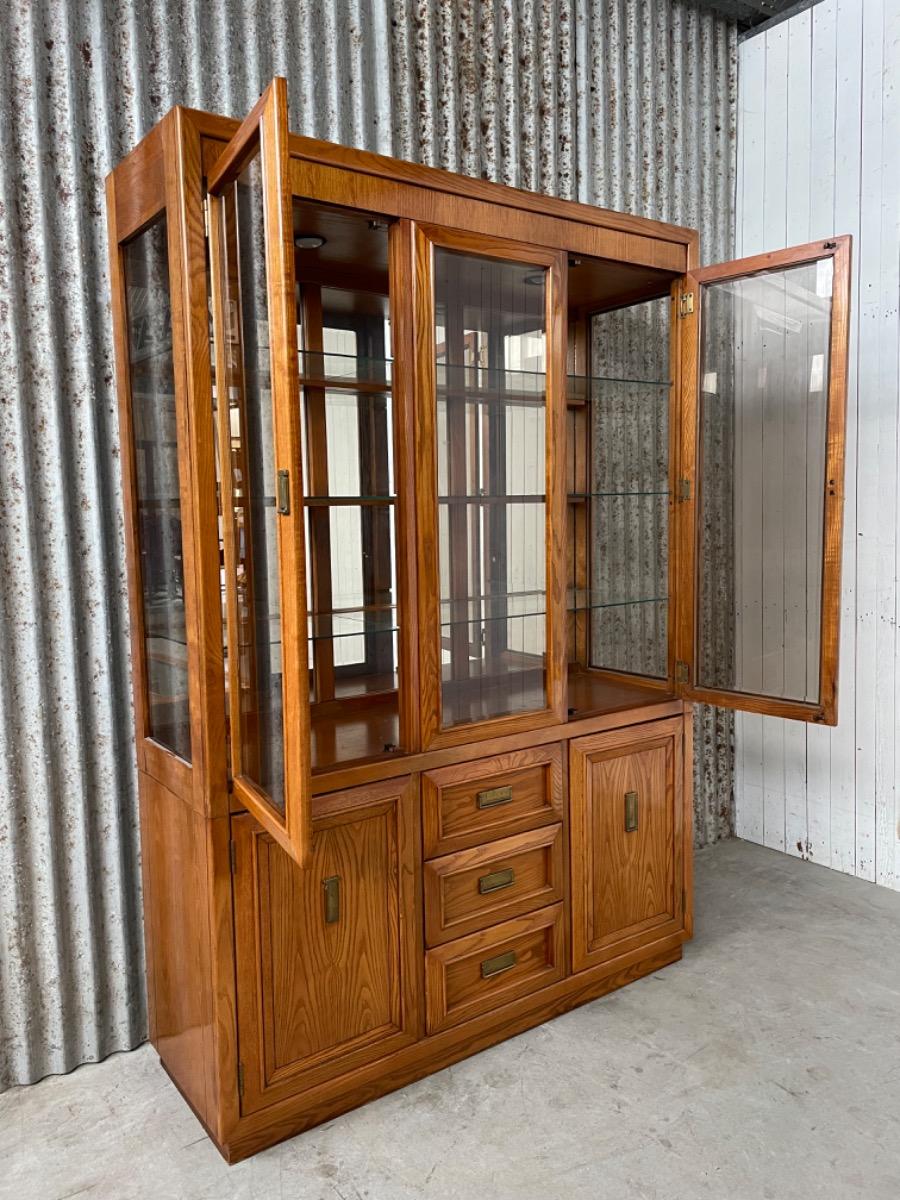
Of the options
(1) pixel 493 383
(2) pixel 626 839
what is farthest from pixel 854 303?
(2) pixel 626 839

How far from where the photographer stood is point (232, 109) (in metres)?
2.52

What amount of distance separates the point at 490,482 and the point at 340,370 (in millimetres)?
496

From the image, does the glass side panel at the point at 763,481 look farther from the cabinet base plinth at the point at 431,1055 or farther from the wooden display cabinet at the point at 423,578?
the cabinet base plinth at the point at 431,1055

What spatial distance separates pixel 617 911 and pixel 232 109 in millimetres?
2627

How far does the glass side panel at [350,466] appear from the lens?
228 centimetres

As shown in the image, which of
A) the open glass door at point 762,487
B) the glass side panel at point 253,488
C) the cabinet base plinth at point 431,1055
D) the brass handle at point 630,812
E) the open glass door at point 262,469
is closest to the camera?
the open glass door at point 262,469

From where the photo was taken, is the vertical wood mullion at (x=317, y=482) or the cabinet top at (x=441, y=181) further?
the vertical wood mullion at (x=317, y=482)

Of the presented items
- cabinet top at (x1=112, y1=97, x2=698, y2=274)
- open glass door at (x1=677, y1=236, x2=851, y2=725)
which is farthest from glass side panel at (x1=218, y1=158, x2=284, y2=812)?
open glass door at (x1=677, y1=236, x2=851, y2=725)

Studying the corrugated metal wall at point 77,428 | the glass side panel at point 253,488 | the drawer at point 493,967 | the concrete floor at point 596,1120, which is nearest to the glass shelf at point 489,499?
the glass side panel at point 253,488

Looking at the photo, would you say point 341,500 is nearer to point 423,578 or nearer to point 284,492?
point 423,578

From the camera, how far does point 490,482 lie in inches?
96.1

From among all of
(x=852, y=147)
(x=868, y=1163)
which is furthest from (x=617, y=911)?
(x=852, y=147)

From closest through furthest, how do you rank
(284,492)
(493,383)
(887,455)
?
(284,492) < (493,383) < (887,455)

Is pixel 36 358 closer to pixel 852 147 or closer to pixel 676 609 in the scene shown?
pixel 676 609
